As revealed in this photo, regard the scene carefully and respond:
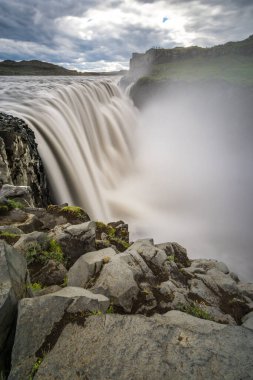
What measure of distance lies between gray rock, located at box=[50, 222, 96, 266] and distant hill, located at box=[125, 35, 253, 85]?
1679 inches

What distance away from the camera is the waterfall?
14023 mm

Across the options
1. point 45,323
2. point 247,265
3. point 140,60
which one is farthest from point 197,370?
point 140,60

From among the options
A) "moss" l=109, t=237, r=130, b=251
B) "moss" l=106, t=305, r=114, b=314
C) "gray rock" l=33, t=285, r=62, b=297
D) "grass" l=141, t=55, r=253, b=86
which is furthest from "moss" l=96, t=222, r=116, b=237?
"grass" l=141, t=55, r=253, b=86

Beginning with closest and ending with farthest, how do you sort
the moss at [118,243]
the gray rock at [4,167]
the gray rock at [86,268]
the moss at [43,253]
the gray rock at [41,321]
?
the gray rock at [41,321] → the gray rock at [86,268] → the moss at [43,253] → the moss at [118,243] → the gray rock at [4,167]

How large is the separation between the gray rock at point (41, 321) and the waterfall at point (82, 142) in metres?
9.79

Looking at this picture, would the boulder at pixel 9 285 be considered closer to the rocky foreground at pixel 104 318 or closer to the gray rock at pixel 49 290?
the rocky foreground at pixel 104 318

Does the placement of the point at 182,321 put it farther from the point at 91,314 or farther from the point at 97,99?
the point at 97,99

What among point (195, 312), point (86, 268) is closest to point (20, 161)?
point (86, 268)

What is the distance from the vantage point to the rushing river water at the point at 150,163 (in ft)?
50.2

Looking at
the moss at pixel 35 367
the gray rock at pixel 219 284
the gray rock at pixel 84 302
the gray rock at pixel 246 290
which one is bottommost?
the gray rock at pixel 246 290

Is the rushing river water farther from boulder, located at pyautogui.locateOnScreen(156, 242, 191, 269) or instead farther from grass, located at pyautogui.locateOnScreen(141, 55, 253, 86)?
boulder, located at pyautogui.locateOnScreen(156, 242, 191, 269)

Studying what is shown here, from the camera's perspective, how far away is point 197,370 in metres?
2.98

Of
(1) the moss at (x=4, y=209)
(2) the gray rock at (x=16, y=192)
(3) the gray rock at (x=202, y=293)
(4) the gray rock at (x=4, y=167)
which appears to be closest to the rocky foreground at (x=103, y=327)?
(3) the gray rock at (x=202, y=293)

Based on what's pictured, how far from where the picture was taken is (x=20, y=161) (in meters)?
10.4
